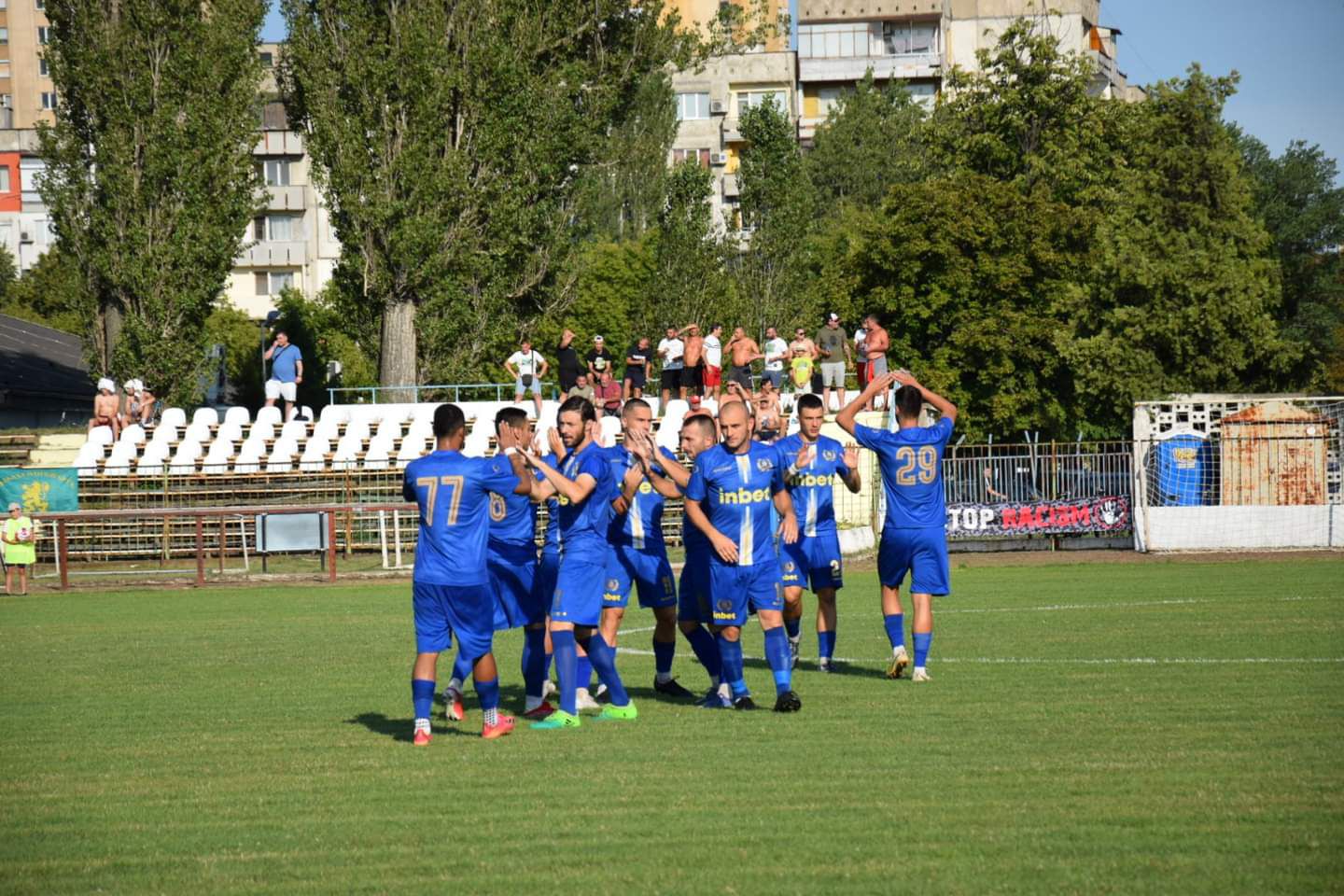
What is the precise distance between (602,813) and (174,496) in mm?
27453

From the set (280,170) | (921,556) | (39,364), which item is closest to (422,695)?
(921,556)

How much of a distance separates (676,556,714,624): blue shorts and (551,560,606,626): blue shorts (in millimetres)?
1171

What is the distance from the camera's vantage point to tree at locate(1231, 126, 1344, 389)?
71000 mm

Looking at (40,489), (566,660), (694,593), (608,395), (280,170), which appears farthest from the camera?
(280,170)

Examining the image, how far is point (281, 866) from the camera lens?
7.04 meters

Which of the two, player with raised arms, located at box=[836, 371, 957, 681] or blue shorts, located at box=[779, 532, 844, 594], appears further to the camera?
blue shorts, located at box=[779, 532, 844, 594]

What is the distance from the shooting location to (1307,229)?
248ft

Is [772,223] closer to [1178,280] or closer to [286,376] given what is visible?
[1178,280]

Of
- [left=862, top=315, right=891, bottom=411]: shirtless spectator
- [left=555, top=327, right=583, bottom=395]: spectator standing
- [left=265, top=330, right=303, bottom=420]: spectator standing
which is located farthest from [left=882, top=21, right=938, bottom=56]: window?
[left=862, top=315, right=891, bottom=411]: shirtless spectator

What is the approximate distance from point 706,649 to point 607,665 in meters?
1.16

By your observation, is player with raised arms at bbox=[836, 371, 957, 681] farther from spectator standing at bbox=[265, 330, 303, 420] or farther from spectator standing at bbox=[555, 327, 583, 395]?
spectator standing at bbox=[265, 330, 303, 420]

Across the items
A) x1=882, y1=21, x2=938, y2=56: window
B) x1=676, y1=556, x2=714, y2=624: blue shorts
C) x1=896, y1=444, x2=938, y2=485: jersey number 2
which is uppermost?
x1=882, y1=21, x2=938, y2=56: window

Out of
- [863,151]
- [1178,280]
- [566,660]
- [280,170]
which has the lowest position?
[566,660]

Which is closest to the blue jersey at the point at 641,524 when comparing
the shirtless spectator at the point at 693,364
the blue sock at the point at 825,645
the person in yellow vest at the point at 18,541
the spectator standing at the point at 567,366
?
the blue sock at the point at 825,645
